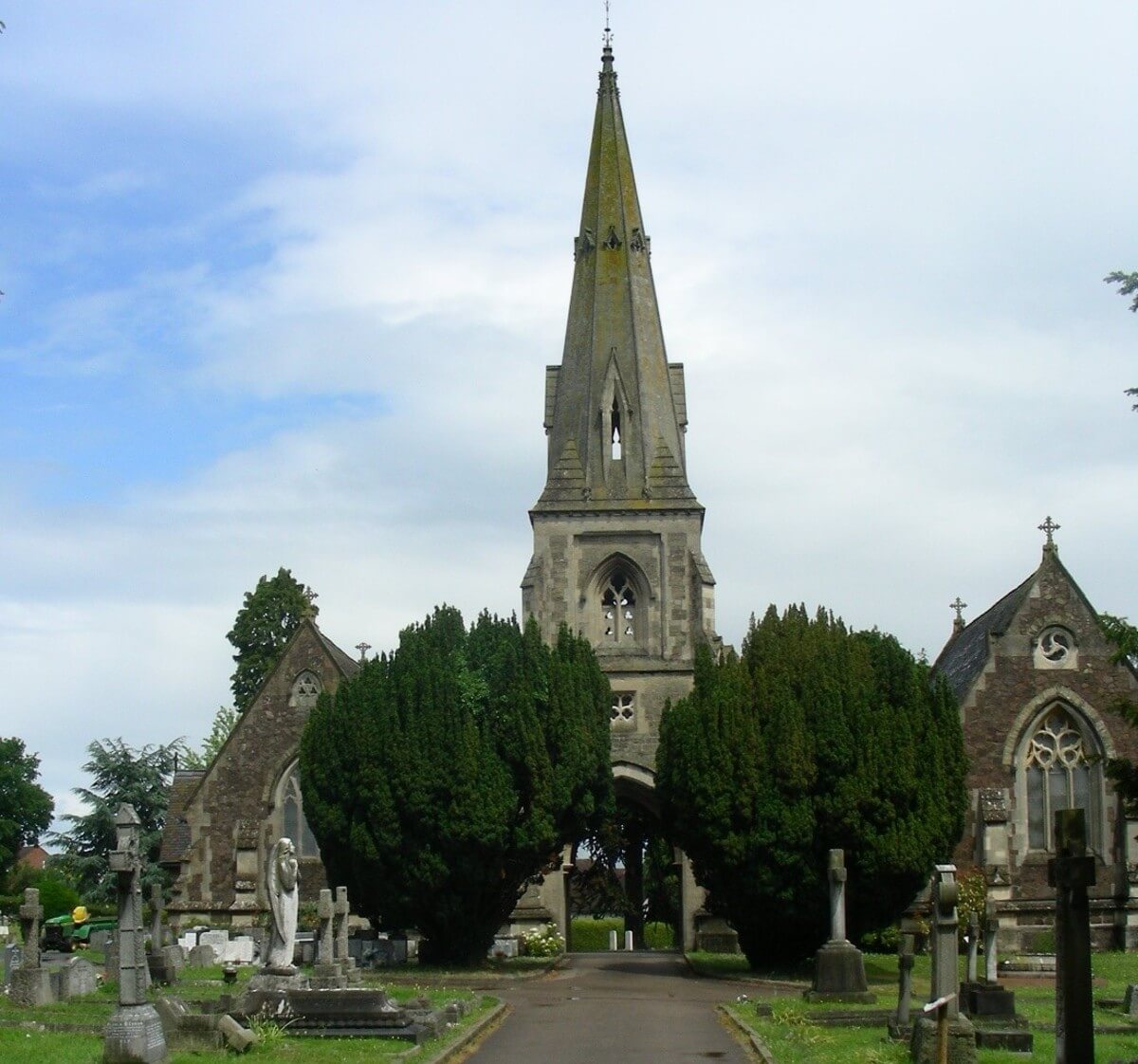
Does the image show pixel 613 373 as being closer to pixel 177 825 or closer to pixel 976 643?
pixel 976 643

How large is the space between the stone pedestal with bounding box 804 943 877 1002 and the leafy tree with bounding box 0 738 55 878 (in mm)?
54492

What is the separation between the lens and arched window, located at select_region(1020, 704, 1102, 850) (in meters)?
42.2

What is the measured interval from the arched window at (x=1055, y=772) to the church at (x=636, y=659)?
5cm

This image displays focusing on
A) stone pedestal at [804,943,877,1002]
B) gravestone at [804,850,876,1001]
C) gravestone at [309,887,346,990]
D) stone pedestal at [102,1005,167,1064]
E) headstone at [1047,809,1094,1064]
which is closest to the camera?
headstone at [1047,809,1094,1064]

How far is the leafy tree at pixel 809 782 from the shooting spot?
111 feet

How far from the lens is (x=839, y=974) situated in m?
26.0

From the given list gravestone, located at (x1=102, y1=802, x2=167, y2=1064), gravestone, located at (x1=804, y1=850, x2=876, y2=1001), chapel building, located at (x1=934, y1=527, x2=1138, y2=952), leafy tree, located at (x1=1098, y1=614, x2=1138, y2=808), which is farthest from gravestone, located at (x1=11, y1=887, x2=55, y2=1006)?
chapel building, located at (x1=934, y1=527, x2=1138, y2=952)

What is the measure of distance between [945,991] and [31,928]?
620 inches

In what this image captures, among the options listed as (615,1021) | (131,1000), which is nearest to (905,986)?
(615,1021)

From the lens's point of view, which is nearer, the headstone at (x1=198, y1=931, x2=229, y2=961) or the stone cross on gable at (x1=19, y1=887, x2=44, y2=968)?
the stone cross on gable at (x1=19, y1=887, x2=44, y2=968)

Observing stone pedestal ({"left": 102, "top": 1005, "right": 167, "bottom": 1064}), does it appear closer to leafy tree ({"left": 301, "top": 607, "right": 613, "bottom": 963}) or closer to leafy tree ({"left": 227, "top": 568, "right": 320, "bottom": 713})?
leafy tree ({"left": 301, "top": 607, "right": 613, "bottom": 963})

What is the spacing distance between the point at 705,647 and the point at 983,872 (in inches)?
368

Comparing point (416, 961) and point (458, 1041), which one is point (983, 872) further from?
point (458, 1041)

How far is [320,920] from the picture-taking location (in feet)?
85.6
